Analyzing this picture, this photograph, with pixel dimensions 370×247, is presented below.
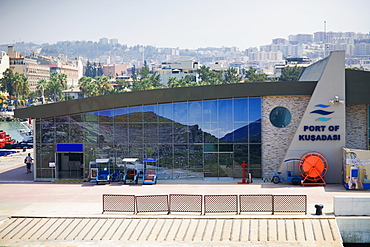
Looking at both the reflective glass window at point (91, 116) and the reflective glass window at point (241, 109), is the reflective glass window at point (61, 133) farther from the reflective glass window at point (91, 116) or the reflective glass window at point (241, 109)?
the reflective glass window at point (241, 109)

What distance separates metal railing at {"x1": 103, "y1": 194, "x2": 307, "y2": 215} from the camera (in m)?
24.5

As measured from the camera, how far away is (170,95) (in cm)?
3353

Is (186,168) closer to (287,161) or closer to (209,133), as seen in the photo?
(209,133)

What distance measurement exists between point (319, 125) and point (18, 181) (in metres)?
19.4

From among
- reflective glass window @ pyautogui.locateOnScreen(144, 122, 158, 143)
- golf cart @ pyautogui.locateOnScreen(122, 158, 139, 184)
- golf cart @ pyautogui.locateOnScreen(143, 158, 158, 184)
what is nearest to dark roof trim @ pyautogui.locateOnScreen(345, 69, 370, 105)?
reflective glass window @ pyautogui.locateOnScreen(144, 122, 158, 143)

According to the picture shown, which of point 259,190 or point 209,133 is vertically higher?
point 209,133

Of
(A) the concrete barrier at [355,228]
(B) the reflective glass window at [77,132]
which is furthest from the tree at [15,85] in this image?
(A) the concrete barrier at [355,228]

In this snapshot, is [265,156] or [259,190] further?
[265,156]

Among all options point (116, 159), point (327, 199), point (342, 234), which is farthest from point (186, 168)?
point (342, 234)

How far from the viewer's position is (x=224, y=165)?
111 feet

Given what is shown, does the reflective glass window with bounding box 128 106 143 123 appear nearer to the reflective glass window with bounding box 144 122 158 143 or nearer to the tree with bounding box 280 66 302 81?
the reflective glass window with bounding box 144 122 158 143

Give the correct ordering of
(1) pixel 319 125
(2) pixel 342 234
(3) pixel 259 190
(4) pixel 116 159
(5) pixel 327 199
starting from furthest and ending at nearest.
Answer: (4) pixel 116 159 → (1) pixel 319 125 → (3) pixel 259 190 → (5) pixel 327 199 → (2) pixel 342 234

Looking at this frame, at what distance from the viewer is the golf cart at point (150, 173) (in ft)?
107

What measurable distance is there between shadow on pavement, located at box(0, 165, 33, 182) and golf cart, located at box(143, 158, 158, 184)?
7.77m
